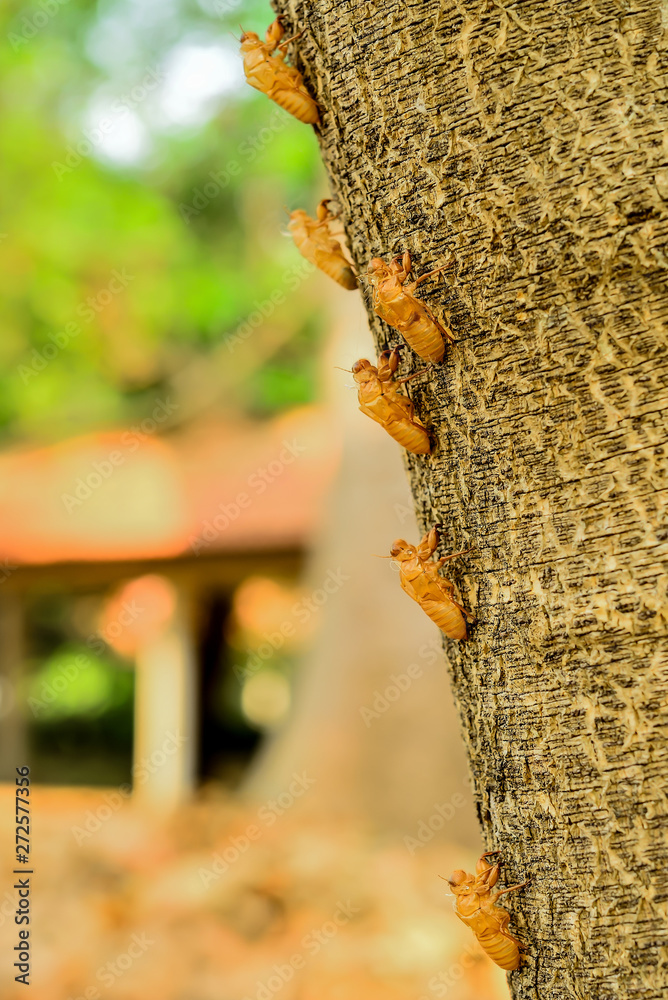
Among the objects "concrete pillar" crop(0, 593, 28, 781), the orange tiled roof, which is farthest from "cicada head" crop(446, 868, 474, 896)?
"concrete pillar" crop(0, 593, 28, 781)

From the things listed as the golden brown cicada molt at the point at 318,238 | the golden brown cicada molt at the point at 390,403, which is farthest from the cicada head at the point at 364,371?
the golden brown cicada molt at the point at 318,238

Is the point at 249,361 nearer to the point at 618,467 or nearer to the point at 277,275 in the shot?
the point at 277,275

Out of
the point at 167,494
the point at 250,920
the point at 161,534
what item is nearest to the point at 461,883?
→ the point at 250,920

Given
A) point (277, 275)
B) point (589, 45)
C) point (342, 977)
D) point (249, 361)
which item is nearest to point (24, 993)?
point (342, 977)

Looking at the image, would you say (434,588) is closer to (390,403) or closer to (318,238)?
(390,403)

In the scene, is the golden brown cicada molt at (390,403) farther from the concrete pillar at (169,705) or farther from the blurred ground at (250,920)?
the concrete pillar at (169,705)

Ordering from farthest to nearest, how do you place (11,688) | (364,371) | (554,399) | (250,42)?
1. (11,688)
2. (250,42)
3. (364,371)
4. (554,399)

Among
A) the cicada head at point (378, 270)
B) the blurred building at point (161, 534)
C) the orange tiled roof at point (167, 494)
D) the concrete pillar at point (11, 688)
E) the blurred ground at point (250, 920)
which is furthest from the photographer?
the concrete pillar at point (11, 688)
